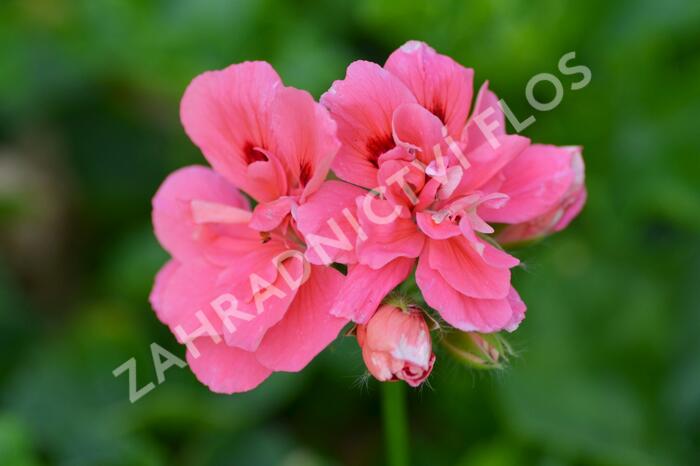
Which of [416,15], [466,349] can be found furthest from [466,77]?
[416,15]

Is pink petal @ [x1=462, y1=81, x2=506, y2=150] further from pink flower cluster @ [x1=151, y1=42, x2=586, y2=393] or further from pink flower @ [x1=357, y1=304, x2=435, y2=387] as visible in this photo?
pink flower @ [x1=357, y1=304, x2=435, y2=387]

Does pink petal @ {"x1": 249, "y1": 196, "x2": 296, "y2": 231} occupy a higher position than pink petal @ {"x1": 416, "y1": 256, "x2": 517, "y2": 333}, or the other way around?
→ pink petal @ {"x1": 249, "y1": 196, "x2": 296, "y2": 231}

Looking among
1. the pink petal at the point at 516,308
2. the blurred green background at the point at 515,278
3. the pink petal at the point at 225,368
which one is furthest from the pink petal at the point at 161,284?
the blurred green background at the point at 515,278

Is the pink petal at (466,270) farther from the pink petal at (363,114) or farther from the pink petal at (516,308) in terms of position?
the pink petal at (363,114)

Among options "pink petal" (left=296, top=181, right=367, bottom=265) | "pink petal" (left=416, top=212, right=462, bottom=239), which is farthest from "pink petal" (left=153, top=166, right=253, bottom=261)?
"pink petal" (left=416, top=212, right=462, bottom=239)

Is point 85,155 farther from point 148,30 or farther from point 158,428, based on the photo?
point 158,428

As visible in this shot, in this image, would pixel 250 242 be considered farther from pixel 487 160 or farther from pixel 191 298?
pixel 487 160
